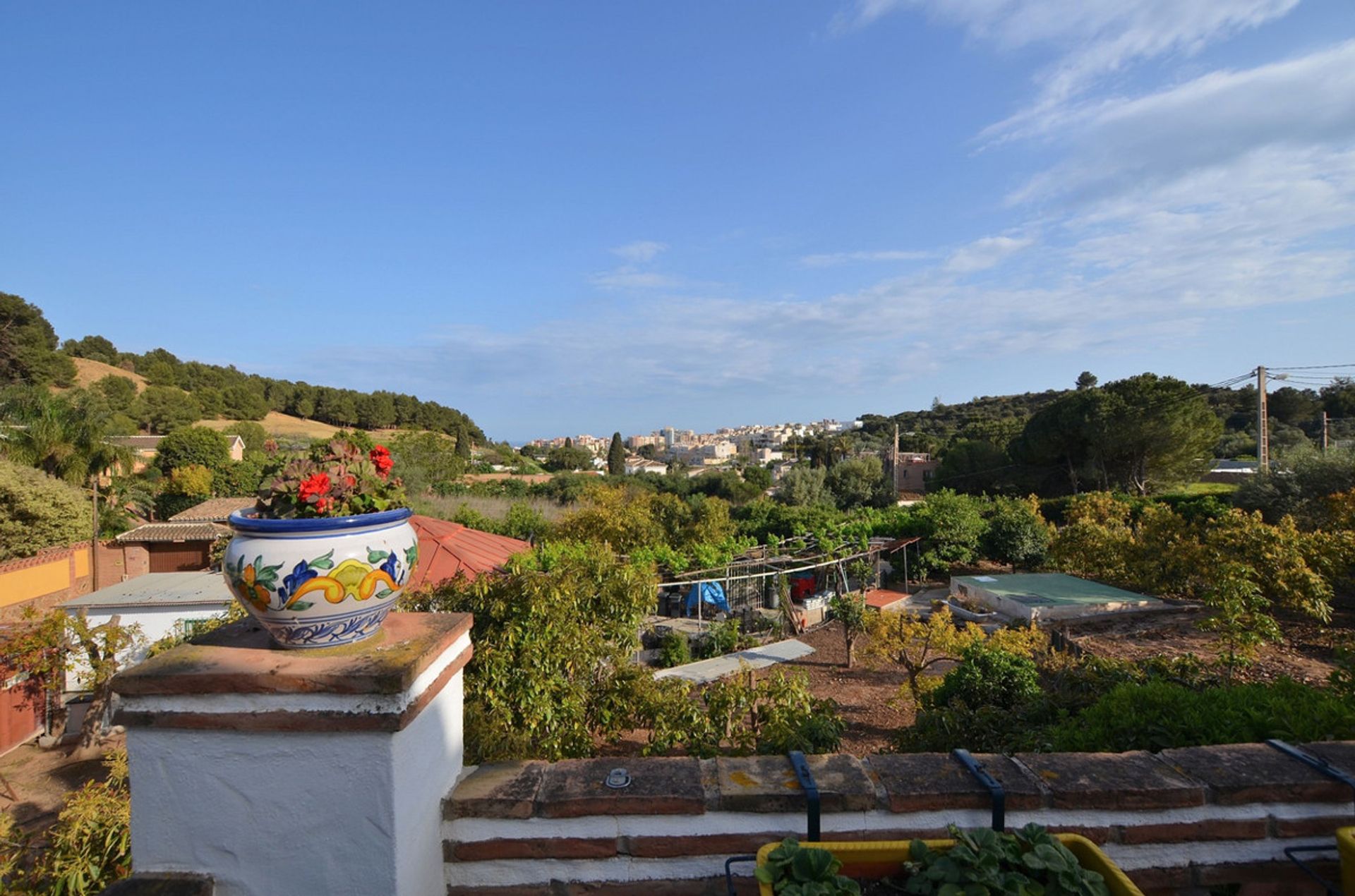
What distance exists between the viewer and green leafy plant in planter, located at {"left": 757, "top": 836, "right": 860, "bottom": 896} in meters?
1.09

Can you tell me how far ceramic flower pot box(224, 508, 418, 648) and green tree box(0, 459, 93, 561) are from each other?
2089 centimetres

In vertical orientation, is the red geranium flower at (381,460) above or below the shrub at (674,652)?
above

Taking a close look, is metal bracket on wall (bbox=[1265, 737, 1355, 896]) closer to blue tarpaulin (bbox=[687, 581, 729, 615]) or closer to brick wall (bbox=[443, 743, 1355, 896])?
brick wall (bbox=[443, 743, 1355, 896])

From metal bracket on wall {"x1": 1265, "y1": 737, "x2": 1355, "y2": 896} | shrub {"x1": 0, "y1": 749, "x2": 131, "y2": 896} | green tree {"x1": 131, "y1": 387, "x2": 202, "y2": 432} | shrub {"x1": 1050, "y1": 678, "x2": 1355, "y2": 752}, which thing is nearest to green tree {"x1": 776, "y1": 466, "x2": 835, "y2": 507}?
shrub {"x1": 1050, "y1": 678, "x2": 1355, "y2": 752}

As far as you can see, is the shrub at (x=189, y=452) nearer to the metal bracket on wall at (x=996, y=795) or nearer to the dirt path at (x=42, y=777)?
the dirt path at (x=42, y=777)

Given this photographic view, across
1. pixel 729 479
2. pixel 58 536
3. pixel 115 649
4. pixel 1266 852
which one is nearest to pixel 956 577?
pixel 1266 852

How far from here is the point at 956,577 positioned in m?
11.2

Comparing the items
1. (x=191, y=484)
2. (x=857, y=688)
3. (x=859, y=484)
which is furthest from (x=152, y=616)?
(x=859, y=484)

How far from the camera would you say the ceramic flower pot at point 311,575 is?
47.4 inches

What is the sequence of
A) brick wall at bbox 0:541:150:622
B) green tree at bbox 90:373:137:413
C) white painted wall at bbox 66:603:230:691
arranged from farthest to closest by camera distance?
green tree at bbox 90:373:137:413
brick wall at bbox 0:541:150:622
white painted wall at bbox 66:603:230:691

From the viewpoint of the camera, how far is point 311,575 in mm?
1210

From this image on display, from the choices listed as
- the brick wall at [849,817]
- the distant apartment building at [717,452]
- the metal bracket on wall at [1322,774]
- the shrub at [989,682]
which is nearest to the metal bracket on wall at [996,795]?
the brick wall at [849,817]

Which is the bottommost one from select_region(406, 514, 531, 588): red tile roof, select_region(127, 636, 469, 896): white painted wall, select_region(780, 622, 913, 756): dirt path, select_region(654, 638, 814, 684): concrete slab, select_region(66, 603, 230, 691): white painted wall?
select_region(780, 622, 913, 756): dirt path

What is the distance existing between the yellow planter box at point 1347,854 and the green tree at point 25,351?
4487 cm
